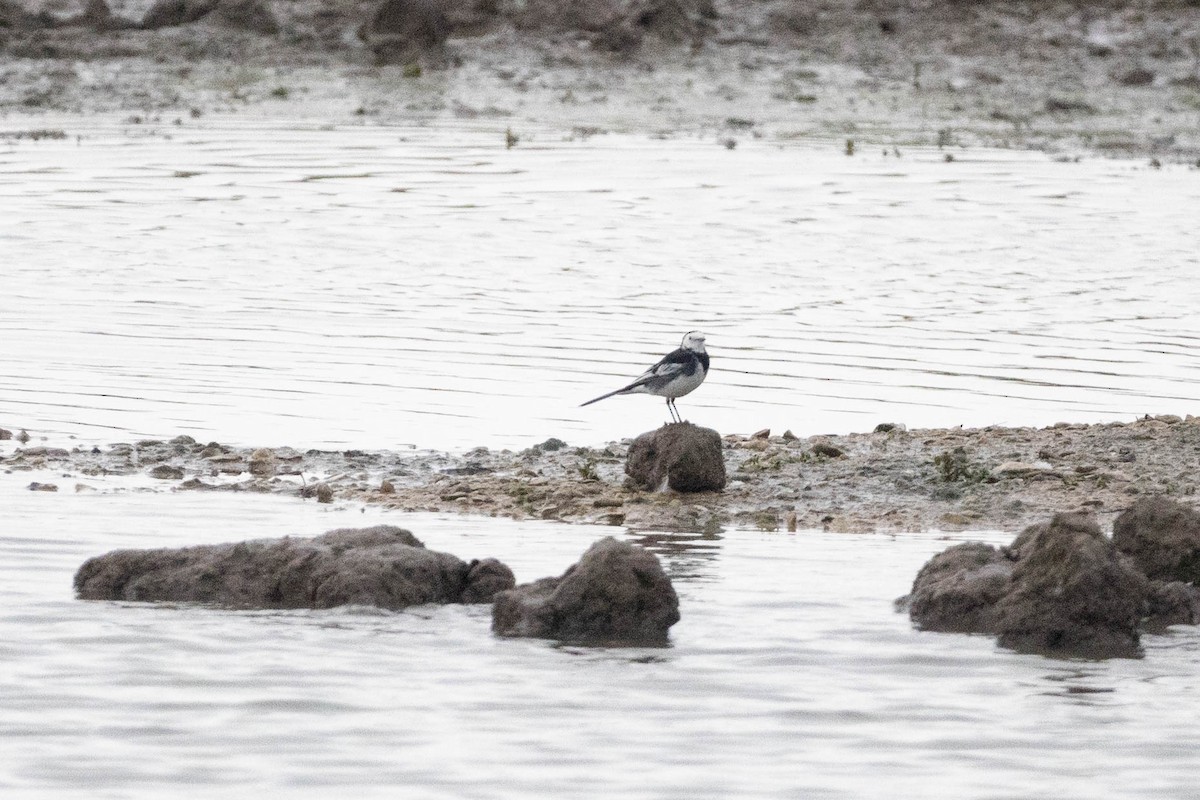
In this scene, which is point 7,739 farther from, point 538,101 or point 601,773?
point 538,101

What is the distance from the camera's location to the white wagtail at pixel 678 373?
463 inches

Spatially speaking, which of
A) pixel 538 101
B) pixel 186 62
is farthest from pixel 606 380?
pixel 186 62

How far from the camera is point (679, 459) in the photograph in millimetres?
11422

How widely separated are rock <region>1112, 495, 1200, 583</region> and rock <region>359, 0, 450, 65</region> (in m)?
28.5

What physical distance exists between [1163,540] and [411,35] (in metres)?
28.9

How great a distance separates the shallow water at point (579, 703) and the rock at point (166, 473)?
1689 mm

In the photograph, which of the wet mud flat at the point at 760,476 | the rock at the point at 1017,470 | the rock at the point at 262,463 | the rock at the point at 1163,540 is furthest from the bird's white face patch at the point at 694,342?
the rock at the point at 1163,540

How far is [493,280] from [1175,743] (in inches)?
507

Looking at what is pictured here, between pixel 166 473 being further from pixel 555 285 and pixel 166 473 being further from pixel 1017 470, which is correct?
pixel 555 285

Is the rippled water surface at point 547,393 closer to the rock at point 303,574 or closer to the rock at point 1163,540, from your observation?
the rock at point 303,574

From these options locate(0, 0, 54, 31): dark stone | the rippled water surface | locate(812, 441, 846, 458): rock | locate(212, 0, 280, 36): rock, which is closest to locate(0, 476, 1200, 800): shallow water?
the rippled water surface

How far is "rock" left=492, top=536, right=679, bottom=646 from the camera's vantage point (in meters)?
8.91

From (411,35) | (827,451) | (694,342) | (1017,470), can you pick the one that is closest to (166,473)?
(694,342)

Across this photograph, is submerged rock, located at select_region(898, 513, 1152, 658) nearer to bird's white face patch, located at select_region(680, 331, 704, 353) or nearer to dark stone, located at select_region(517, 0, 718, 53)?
bird's white face patch, located at select_region(680, 331, 704, 353)
